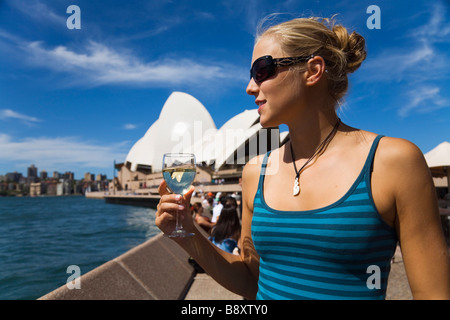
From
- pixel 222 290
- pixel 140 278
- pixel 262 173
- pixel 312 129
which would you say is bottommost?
pixel 222 290

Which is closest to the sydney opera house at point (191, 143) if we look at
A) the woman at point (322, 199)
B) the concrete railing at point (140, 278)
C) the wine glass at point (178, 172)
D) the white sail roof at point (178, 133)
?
the white sail roof at point (178, 133)

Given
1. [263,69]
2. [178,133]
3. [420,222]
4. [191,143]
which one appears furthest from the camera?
[191,143]

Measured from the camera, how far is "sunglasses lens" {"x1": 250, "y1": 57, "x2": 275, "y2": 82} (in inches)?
40.2

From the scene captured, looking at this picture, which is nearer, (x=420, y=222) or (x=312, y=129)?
(x=420, y=222)

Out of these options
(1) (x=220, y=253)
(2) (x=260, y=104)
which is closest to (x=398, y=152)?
(2) (x=260, y=104)

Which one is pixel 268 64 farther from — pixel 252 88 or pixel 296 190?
pixel 296 190

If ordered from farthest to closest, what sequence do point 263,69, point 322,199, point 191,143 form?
point 191,143
point 263,69
point 322,199

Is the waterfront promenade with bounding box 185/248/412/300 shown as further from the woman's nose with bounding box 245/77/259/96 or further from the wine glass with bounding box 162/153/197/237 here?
the woman's nose with bounding box 245/77/259/96

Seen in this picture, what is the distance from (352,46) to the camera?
107 cm

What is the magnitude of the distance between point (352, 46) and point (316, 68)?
0.16 metres
